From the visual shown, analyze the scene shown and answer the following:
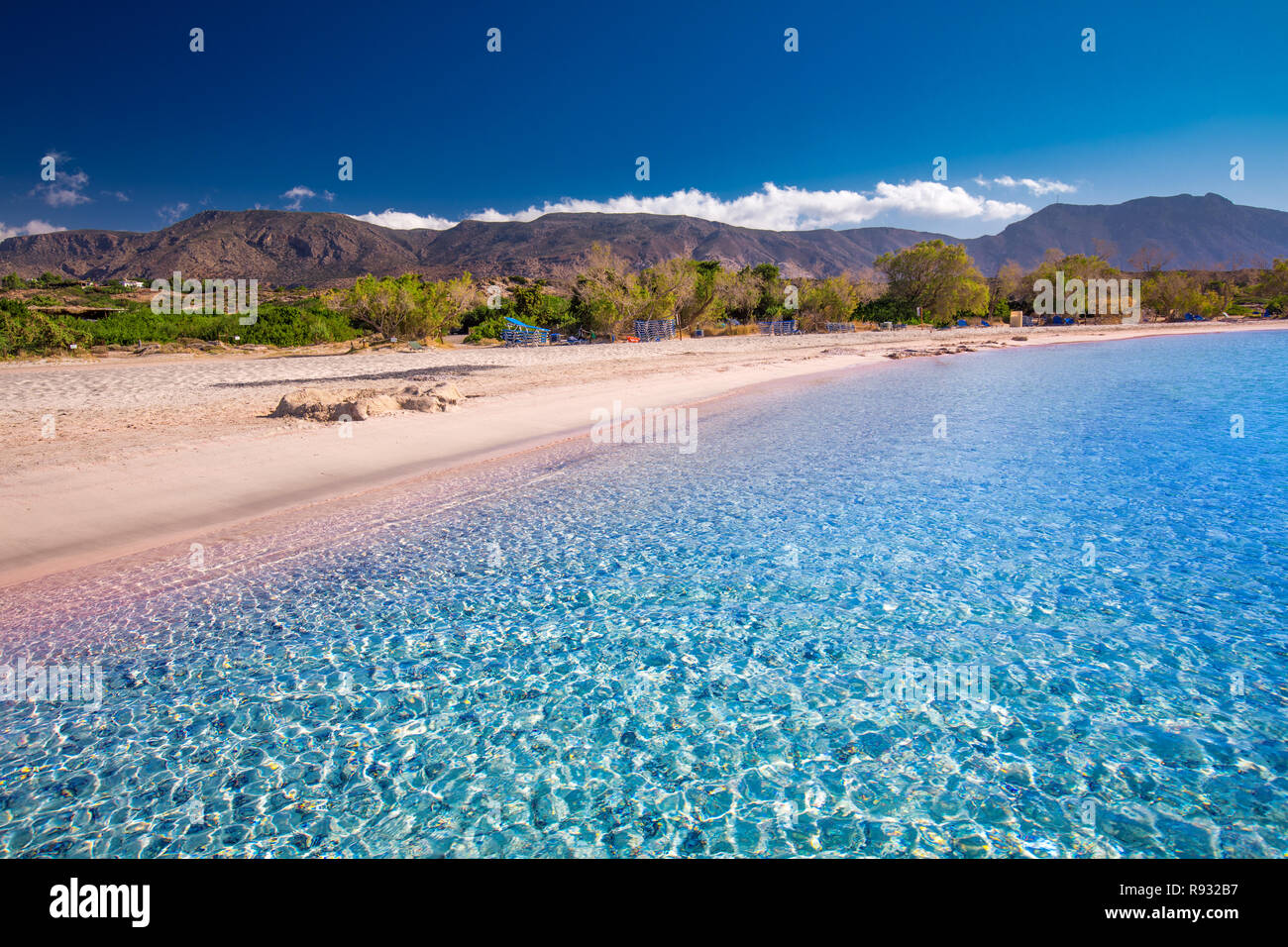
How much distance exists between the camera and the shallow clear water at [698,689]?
3193mm

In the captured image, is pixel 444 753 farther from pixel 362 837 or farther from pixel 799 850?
pixel 799 850

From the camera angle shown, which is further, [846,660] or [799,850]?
[846,660]

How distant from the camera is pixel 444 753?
12.3ft

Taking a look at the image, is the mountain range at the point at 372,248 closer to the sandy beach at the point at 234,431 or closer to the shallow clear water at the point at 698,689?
the sandy beach at the point at 234,431

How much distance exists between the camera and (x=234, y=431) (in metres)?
11.9

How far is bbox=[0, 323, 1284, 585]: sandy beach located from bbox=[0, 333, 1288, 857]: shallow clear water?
196cm

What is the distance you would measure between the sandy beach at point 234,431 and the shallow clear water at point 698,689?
6.42ft

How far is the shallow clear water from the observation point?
10.5 ft

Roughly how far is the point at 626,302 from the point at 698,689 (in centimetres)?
3647

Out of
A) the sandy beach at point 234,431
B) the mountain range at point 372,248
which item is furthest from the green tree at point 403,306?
the mountain range at point 372,248

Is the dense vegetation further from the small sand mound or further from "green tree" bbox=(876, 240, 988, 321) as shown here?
the small sand mound

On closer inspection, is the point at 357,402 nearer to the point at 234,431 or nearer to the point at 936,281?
the point at 234,431
